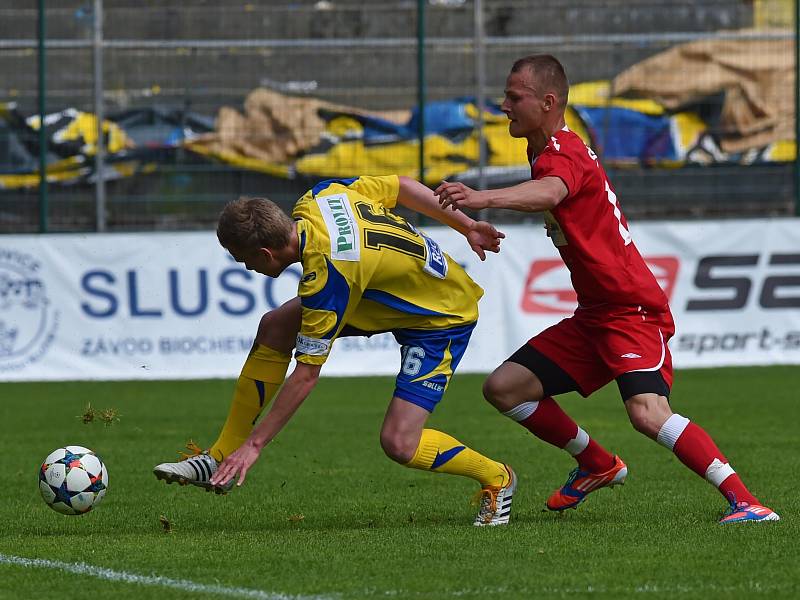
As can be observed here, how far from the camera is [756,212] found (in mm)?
16266

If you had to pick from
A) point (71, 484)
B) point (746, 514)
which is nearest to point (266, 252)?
point (71, 484)

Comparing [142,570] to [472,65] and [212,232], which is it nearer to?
[212,232]

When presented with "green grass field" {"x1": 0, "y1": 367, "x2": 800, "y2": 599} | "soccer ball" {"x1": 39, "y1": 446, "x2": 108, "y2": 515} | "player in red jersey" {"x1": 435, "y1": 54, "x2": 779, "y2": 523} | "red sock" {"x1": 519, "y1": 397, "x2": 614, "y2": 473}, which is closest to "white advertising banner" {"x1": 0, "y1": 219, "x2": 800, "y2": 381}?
"green grass field" {"x1": 0, "y1": 367, "x2": 800, "y2": 599}

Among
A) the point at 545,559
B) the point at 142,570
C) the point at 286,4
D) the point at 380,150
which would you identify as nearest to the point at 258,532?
the point at 142,570

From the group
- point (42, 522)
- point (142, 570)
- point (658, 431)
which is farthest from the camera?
point (42, 522)

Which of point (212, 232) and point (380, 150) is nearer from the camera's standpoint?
point (212, 232)

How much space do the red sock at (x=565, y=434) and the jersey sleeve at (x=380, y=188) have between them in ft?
3.89

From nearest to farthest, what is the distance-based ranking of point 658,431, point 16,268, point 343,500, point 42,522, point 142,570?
point 142,570 < point 658,431 < point 42,522 < point 343,500 < point 16,268

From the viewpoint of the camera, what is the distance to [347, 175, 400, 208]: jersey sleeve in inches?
260

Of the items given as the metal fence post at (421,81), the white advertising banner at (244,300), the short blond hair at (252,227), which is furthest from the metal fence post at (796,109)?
the short blond hair at (252,227)

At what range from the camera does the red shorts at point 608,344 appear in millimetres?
6324

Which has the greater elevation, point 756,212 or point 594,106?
point 594,106

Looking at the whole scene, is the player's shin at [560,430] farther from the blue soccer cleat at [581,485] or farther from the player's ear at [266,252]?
the player's ear at [266,252]

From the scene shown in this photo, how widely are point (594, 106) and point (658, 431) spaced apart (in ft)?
33.8
